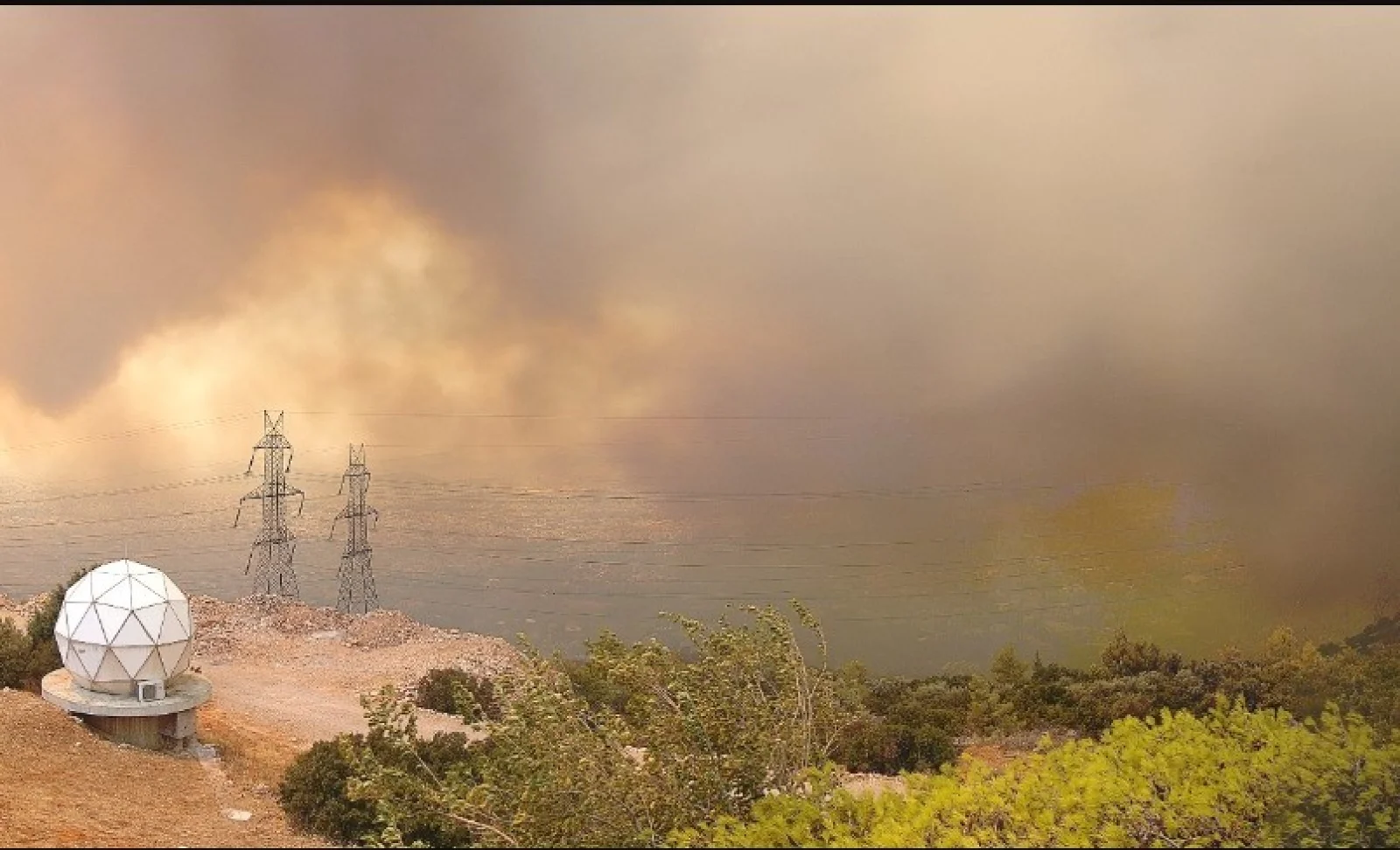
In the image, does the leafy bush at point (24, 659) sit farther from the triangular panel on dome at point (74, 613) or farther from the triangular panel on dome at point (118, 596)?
the triangular panel on dome at point (118, 596)

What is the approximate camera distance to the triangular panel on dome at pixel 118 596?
16.1 m

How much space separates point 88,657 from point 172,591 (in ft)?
5.52

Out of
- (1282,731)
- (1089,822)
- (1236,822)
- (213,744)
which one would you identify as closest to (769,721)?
(1089,822)

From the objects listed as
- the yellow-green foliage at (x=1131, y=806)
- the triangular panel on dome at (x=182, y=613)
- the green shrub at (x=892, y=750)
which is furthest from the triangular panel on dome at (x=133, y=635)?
the yellow-green foliage at (x=1131, y=806)

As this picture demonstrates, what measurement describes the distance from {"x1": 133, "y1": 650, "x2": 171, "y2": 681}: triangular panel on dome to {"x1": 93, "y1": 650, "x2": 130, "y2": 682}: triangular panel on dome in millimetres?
296

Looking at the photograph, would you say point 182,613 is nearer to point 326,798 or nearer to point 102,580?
point 102,580

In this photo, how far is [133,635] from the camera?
15.9m

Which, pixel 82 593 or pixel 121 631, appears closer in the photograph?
pixel 121 631

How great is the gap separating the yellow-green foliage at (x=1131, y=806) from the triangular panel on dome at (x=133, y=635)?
40.0ft

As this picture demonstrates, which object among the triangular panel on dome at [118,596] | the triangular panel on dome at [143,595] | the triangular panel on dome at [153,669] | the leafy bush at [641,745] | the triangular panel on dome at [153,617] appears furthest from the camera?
the triangular panel on dome at [143,595]

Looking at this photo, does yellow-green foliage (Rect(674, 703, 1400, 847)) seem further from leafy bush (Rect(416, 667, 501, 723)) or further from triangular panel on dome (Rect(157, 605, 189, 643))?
leafy bush (Rect(416, 667, 501, 723))

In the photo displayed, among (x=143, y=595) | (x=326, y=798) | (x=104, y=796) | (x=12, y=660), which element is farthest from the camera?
(x=12, y=660)

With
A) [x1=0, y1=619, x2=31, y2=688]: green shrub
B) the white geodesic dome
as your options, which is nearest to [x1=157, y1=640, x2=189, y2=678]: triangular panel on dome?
the white geodesic dome

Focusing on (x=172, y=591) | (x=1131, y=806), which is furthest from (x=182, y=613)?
(x=1131, y=806)
